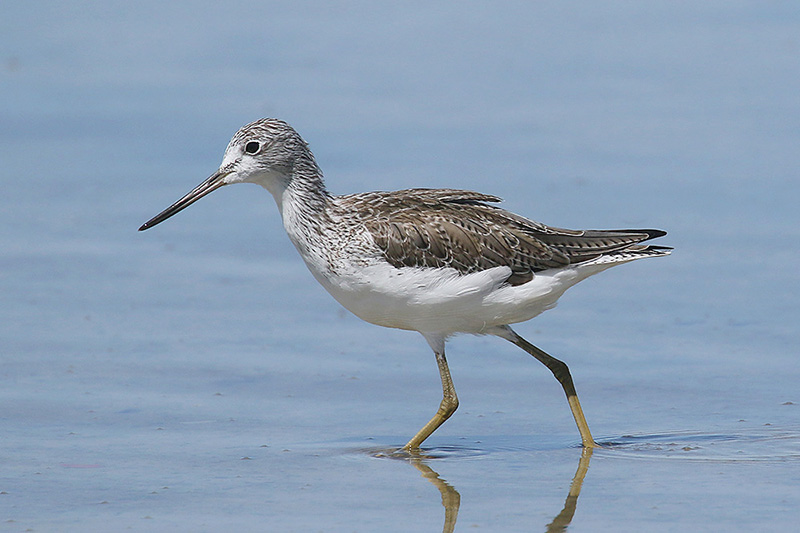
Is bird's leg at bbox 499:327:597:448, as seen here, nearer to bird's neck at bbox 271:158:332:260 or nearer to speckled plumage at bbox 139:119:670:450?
speckled plumage at bbox 139:119:670:450

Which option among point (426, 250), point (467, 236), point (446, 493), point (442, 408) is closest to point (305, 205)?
point (426, 250)

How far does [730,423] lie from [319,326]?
3392 mm

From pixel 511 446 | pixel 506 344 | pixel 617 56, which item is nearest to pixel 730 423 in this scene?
pixel 511 446

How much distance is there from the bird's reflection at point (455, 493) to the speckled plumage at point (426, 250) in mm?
276

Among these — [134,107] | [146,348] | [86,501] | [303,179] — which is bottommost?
[86,501]

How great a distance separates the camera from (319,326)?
11.7 meters

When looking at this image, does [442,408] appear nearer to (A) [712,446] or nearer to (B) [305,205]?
(B) [305,205]

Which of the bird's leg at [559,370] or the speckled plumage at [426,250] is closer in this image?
the speckled plumage at [426,250]

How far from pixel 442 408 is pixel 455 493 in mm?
1317

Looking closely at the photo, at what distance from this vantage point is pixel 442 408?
979cm

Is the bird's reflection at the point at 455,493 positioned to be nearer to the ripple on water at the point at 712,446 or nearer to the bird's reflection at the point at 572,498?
the bird's reflection at the point at 572,498

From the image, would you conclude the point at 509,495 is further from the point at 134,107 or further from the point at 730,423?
the point at 134,107

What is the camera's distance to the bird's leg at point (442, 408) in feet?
31.1

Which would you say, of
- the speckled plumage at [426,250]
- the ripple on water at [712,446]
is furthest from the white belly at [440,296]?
the ripple on water at [712,446]
